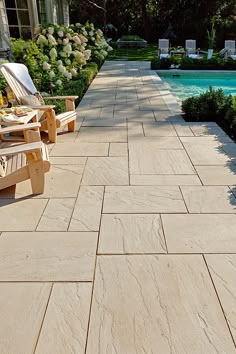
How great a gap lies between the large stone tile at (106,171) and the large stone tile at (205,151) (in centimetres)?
79

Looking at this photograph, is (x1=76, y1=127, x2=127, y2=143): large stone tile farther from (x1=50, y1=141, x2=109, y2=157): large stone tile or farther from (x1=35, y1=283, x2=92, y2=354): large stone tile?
(x1=35, y1=283, x2=92, y2=354): large stone tile

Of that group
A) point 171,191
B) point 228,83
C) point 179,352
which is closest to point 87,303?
point 179,352

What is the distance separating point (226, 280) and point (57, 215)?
4.17 feet

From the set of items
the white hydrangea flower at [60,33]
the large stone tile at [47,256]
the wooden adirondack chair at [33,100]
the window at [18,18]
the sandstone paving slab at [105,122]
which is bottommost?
the large stone tile at [47,256]

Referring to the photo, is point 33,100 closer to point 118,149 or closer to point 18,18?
point 118,149

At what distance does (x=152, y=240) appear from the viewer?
205cm

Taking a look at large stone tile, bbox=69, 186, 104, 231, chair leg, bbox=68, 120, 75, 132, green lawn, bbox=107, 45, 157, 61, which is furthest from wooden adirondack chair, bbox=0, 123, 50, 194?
green lawn, bbox=107, 45, 157, 61

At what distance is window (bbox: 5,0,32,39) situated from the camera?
7809 mm

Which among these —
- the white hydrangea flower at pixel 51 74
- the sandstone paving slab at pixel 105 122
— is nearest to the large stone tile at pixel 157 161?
the sandstone paving slab at pixel 105 122

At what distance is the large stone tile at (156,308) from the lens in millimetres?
1368

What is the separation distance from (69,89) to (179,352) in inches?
216

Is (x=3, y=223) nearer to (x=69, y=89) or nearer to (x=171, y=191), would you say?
(x=171, y=191)

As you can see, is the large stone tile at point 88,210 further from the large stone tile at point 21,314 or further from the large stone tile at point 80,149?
the large stone tile at point 80,149

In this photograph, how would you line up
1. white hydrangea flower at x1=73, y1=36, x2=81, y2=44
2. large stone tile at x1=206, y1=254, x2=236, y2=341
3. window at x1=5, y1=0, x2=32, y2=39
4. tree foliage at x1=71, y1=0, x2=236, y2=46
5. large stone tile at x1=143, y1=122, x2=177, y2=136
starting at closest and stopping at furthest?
large stone tile at x1=206, y1=254, x2=236, y2=341 → large stone tile at x1=143, y1=122, x2=177, y2=136 → white hydrangea flower at x1=73, y1=36, x2=81, y2=44 → window at x1=5, y1=0, x2=32, y2=39 → tree foliage at x1=71, y1=0, x2=236, y2=46
